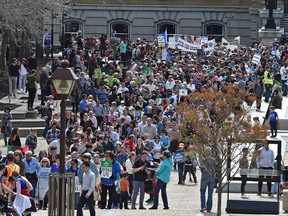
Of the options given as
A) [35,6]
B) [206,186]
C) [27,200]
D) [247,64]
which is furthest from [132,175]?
[247,64]

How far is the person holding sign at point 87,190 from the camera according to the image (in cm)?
2834

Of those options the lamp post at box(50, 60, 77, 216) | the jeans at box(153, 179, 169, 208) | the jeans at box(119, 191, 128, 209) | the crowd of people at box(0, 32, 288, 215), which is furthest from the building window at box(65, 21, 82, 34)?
the lamp post at box(50, 60, 77, 216)

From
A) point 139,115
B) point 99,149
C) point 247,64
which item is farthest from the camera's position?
point 247,64

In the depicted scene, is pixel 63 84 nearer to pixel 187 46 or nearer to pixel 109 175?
pixel 109 175

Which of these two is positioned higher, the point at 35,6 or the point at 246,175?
the point at 35,6

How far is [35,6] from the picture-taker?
48.6 m

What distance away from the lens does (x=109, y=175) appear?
3064cm

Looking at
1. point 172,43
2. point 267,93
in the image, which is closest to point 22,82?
point 267,93

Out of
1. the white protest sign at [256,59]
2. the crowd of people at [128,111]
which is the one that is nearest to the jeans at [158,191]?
the crowd of people at [128,111]

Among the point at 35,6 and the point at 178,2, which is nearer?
the point at 35,6

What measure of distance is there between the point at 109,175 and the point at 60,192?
6352mm

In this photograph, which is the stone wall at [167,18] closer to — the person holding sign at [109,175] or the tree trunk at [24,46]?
the tree trunk at [24,46]

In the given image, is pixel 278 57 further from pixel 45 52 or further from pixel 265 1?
pixel 265 1

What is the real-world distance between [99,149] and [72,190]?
35.5 feet
